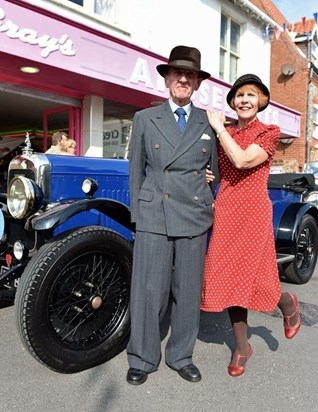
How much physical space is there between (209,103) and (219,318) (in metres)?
5.79

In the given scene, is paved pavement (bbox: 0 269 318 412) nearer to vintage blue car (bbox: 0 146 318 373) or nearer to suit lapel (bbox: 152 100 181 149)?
vintage blue car (bbox: 0 146 318 373)

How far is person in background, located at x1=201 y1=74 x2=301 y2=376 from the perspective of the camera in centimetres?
240

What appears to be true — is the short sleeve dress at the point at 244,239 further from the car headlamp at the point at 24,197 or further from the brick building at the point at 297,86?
the brick building at the point at 297,86

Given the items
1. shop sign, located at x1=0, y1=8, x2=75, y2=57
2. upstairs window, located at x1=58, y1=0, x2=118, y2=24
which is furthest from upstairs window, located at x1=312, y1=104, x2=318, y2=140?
shop sign, located at x1=0, y1=8, x2=75, y2=57

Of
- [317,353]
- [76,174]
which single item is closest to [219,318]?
[317,353]

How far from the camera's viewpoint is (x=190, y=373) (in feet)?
7.98

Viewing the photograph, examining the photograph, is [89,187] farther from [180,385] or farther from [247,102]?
[180,385]

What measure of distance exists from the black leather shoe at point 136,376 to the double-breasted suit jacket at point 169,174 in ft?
2.73

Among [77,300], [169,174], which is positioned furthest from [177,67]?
[77,300]

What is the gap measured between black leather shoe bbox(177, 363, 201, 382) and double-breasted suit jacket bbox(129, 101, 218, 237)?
2.68 ft

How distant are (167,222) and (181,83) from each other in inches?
31.8

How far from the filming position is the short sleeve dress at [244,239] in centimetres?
240

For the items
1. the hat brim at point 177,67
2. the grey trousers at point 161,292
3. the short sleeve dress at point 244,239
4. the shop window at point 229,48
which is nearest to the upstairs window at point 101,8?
the shop window at point 229,48

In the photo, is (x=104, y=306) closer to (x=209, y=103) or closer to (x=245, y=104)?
(x=245, y=104)
